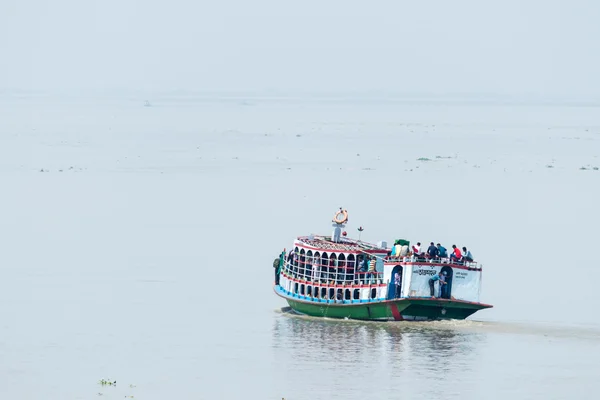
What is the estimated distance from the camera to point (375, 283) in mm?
50688

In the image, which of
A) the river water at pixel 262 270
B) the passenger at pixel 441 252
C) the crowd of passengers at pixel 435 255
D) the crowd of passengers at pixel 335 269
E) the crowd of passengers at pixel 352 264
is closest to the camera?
the river water at pixel 262 270

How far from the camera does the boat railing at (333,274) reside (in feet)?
167

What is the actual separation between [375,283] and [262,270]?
11.4 metres

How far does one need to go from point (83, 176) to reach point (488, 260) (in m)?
42.5

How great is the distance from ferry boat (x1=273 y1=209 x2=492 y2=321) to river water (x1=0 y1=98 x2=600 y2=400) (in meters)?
0.61

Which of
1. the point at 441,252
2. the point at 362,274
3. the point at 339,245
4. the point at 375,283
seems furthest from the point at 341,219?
the point at 441,252

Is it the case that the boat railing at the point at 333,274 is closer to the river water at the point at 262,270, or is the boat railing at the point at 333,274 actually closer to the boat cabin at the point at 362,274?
the boat cabin at the point at 362,274

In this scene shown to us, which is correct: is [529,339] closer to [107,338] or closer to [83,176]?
[107,338]

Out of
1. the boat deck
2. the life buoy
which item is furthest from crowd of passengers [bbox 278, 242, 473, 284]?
the life buoy

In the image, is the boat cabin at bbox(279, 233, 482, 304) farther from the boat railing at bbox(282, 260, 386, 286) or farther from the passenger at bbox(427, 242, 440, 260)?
the passenger at bbox(427, 242, 440, 260)

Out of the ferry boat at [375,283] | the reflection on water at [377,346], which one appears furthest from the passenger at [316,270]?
the reflection on water at [377,346]

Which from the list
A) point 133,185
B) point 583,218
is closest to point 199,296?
point 583,218

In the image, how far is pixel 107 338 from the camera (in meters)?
48.4

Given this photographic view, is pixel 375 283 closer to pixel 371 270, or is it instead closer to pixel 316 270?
pixel 371 270
